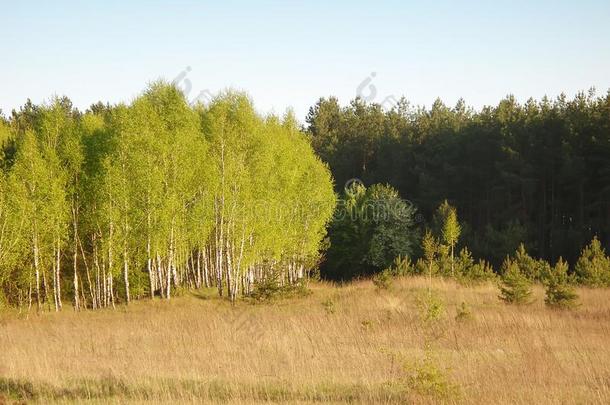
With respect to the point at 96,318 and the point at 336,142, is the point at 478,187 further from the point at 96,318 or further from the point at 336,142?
the point at 96,318

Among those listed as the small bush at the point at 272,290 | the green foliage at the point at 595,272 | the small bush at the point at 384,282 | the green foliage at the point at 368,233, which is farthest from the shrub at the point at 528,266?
the green foliage at the point at 368,233

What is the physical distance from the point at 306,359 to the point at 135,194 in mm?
21815

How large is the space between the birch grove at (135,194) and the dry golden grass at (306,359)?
11.3 metres

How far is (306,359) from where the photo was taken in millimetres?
13945

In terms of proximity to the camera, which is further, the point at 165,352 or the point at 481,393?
the point at 165,352

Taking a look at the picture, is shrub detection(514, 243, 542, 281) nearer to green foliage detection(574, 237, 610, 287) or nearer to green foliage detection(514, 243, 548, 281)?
green foliage detection(514, 243, 548, 281)

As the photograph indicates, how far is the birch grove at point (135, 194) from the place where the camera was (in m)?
31.7

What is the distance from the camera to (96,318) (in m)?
27.7

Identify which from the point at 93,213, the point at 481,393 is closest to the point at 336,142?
the point at 93,213

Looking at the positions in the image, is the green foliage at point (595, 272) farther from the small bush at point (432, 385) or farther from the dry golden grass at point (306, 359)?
the small bush at point (432, 385)

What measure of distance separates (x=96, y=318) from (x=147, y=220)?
705 cm

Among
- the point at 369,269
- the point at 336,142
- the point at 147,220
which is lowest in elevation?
the point at 369,269

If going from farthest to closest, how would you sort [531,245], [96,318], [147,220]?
[531,245] → [147,220] → [96,318]

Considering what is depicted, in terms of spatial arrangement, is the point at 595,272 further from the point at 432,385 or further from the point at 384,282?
the point at 432,385
